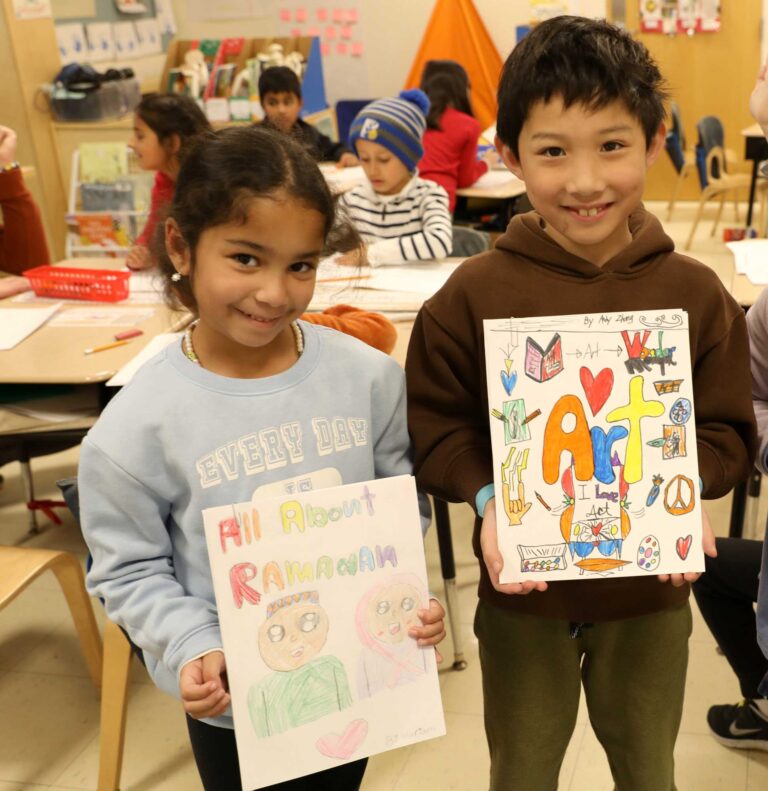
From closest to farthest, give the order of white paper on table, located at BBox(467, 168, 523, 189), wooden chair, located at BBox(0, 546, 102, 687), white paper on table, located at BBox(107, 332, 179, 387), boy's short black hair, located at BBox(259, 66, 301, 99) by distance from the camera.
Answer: wooden chair, located at BBox(0, 546, 102, 687) → white paper on table, located at BBox(107, 332, 179, 387) → white paper on table, located at BBox(467, 168, 523, 189) → boy's short black hair, located at BBox(259, 66, 301, 99)

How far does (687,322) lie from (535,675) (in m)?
0.52

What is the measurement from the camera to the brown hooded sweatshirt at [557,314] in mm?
1126

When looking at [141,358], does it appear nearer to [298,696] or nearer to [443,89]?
[298,696]

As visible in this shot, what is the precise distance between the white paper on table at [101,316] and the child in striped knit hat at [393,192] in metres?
0.68

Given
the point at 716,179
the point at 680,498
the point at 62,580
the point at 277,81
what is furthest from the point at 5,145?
the point at 716,179

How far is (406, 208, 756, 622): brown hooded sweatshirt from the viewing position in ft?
3.69

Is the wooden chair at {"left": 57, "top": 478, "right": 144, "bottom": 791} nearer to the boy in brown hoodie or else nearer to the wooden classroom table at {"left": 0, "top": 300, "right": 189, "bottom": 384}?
the wooden classroom table at {"left": 0, "top": 300, "right": 189, "bottom": 384}

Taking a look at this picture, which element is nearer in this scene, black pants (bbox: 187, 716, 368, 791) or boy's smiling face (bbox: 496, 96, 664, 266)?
boy's smiling face (bbox: 496, 96, 664, 266)

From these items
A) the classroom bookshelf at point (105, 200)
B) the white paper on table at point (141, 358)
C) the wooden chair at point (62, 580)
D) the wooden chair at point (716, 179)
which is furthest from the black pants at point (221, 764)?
the wooden chair at point (716, 179)

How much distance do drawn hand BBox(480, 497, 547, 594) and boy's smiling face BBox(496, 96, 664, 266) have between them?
1.14 feet

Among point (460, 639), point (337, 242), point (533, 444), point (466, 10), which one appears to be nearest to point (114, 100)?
point (466, 10)

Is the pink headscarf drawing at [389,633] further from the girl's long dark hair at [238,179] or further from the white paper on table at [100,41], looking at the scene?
the white paper on table at [100,41]

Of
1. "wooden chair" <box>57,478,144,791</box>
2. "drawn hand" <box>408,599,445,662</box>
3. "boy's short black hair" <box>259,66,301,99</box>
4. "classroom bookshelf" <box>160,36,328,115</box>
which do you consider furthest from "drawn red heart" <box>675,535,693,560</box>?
"classroom bookshelf" <box>160,36,328,115</box>

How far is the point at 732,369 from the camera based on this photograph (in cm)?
114
